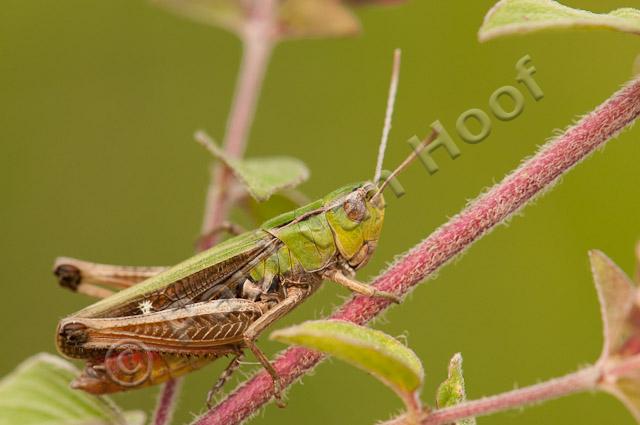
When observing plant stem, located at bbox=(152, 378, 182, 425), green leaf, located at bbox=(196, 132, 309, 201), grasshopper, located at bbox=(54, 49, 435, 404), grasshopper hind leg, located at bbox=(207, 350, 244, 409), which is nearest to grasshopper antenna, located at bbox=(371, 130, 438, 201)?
grasshopper, located at bbox=(54, 49, 435, 404)

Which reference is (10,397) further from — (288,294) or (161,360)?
(288,294)

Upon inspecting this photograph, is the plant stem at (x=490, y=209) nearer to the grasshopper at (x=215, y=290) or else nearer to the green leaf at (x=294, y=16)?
the grasshopper at (x=215, y=290)

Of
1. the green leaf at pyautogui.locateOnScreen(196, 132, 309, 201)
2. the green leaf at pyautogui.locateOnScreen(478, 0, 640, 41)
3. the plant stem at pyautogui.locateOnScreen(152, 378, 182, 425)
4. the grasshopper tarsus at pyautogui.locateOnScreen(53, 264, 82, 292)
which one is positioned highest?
the grasshopper tarsus at pyautogui.locateOnScreen(53, 264, 82, 292)

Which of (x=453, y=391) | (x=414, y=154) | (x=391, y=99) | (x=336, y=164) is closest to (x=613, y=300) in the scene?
(x=453, y=391)

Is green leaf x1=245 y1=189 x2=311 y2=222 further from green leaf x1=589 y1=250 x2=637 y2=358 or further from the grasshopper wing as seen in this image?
green leaf x1=589 y1=250 x2=637 y2=358

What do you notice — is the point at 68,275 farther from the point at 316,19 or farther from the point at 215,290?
the point at 316,19

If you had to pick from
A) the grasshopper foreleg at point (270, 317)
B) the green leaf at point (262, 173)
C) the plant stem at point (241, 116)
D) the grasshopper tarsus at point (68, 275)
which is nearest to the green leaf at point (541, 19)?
the green leaf at point (262, 173)
